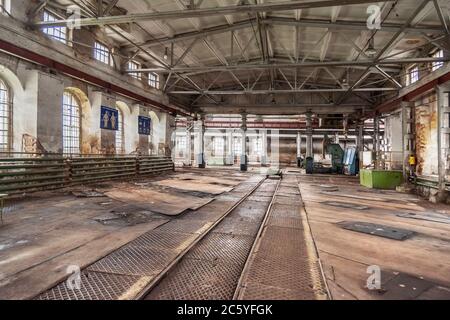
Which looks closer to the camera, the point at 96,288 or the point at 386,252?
the point at 96,288

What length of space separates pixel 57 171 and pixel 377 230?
9.16 metres

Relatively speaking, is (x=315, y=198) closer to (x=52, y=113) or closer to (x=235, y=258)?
(x=235, y=258)

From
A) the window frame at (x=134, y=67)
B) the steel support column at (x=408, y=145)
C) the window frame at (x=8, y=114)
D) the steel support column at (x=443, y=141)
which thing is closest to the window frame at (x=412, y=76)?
the steel support column at (x=408, y=145)

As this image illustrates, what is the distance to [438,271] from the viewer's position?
10.9 ft

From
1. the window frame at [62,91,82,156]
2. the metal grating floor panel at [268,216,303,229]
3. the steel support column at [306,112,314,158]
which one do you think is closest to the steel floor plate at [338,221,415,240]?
the metal grating floor panel at [268,216,303,229]

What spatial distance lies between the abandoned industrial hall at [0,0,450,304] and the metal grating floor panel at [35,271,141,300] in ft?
0.07

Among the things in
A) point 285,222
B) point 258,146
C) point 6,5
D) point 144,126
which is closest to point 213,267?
point 285,222

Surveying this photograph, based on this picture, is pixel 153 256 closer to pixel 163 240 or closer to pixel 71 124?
pixel 163 240

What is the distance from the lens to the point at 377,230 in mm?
5125

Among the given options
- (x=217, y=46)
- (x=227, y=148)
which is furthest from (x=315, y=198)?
(x=227, y=148)

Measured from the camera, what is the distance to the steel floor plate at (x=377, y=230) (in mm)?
4815

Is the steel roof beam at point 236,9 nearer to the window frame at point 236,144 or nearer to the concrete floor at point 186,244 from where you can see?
the concrete floor at point 186,244

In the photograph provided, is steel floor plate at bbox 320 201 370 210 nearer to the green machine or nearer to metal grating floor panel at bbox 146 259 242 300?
metal grating floor panel at bbox 146 259 242 300

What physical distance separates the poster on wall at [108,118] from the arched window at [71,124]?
2.91 ft
